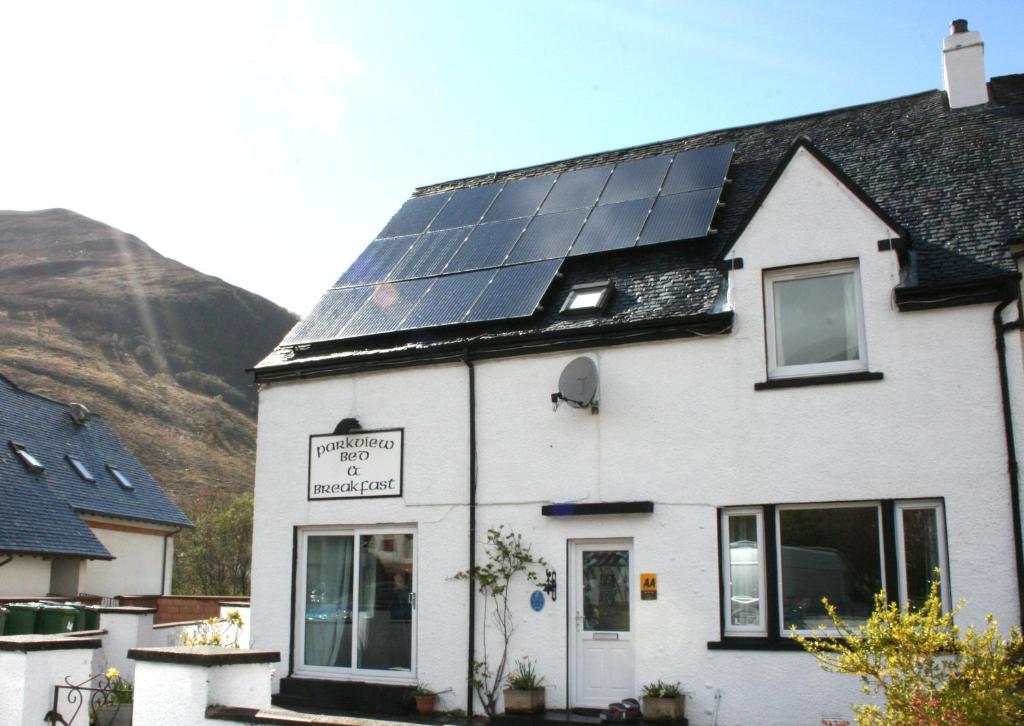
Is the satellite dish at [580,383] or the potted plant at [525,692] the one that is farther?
the satellite dish at [580,383]

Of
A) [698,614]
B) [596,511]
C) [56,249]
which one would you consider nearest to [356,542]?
[596,511]

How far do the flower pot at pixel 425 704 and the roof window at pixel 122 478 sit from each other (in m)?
25.6

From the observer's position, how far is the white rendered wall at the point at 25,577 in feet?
83.7

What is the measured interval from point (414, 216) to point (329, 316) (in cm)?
304

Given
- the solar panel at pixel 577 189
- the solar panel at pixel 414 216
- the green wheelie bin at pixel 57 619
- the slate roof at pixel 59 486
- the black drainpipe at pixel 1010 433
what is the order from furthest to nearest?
the slate roof at pixel 59 486 → the solar panel at pixel 414 216 → the solar panel at pixel 577 189 → the green wheelie bin at pixel 57 619 → the black drainpipe at pixel 1010 433

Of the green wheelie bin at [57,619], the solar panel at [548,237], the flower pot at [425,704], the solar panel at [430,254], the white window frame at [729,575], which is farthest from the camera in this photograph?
the solar panel at [430,254]

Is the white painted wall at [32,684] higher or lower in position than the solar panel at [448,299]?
lower

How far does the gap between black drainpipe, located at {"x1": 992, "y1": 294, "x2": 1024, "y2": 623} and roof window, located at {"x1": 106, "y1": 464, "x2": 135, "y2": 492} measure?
103 feet

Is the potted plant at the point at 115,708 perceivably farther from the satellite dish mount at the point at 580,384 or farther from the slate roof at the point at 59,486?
the slate roof at the point at 59,486

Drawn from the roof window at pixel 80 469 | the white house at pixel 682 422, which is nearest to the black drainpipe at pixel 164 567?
the roof window at pixel 80 469

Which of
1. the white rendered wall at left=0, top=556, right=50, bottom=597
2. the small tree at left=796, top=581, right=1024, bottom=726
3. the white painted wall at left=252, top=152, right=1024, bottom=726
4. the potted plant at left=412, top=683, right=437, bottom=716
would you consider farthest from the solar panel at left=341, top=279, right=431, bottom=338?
the white rendered wall at left=0, top=556, right=50, bottom=597

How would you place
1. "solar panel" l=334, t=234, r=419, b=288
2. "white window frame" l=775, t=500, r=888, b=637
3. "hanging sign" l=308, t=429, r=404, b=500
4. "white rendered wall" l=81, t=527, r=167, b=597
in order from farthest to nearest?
"white rendered wall" l=81, t=527, r=167, b=597
"solar panel" l=334, t=234, r=419, b=288
"hanging sign" l=308, t=429, r=404, b=500
"white window frame" l=775, t=500, r=888, b=637

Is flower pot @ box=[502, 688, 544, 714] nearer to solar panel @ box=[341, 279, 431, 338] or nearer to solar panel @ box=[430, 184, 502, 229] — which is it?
solar panel @ box=[341, 279, 431, 338]

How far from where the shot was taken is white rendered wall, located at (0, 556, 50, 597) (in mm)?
25516
